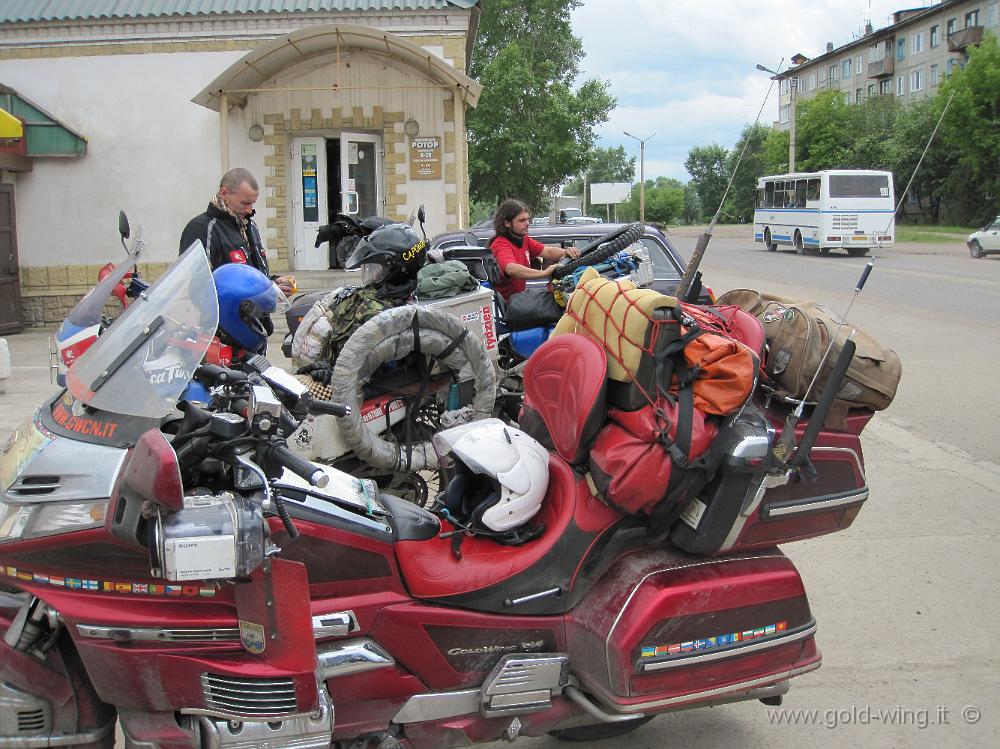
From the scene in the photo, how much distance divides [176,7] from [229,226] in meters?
11.7

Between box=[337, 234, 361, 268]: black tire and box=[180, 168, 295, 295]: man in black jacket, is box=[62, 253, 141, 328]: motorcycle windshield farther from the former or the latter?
box=[337, 234, 361, 268]: black tire

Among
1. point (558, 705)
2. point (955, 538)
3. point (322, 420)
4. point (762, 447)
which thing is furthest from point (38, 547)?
point (955, 538)

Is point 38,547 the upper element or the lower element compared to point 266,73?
lower

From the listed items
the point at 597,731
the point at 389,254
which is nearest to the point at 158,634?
the point at 597,731

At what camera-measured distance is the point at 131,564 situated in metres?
2.40

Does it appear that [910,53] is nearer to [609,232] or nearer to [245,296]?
[609,232]

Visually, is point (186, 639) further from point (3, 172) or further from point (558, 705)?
point (3, 172)

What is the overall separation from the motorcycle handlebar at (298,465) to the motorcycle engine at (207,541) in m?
0.13

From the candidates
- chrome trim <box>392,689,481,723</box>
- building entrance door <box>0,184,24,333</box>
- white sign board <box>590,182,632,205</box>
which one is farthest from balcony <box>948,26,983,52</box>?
chrome trim <box>392,689,481,723</box>

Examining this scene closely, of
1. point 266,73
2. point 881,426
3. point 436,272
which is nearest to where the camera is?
point 436,272

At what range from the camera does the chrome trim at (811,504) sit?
298 centimetres

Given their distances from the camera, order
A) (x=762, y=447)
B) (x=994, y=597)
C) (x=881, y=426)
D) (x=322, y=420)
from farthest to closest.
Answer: (x=881, y=426) → (x=322, y=420) → (x=994, y=597) → (x=762, y=447)

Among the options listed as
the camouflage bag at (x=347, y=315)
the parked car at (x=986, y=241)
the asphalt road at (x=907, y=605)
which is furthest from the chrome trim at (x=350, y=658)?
the parked car at (x=986, y=241)

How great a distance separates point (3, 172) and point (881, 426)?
14451 mm
